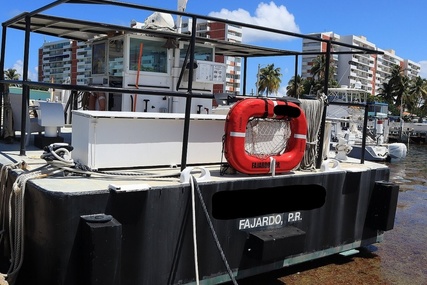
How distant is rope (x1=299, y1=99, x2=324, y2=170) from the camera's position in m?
5.00

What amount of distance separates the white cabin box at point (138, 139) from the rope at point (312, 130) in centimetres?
100

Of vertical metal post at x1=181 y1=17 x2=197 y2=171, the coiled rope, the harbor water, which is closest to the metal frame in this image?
vertical metal post at x1=181 y1=17 x2=197 y2=171

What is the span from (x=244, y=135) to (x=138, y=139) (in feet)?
3.28

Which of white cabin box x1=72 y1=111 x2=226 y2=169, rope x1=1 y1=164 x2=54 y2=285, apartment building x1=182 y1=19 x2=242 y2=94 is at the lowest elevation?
rope x1=1 y1=164 x2=54 y2=285

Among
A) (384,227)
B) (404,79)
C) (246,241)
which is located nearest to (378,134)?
(384,227)

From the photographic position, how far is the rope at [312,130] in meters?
5.00

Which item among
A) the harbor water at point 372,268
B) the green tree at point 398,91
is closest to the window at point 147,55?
the harbor water at point 372,268

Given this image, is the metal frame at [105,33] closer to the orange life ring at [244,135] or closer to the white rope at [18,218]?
the orange life ring at [244,135]

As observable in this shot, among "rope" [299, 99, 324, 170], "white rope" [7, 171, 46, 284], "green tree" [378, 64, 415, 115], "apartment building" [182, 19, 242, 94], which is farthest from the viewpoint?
"green tree" [378, 64, 415, 115]

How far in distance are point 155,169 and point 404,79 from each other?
84059mm

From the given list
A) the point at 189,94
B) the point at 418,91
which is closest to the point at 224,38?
the point at 189,94

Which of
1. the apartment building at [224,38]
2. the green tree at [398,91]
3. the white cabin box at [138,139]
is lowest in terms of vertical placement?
the white cabin box at [138,139]

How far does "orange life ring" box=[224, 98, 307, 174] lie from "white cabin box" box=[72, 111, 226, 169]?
1.83 feet

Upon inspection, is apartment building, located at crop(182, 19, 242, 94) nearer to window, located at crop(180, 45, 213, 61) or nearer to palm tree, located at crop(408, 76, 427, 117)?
window, located at crop(180, 45, 213, 61)
